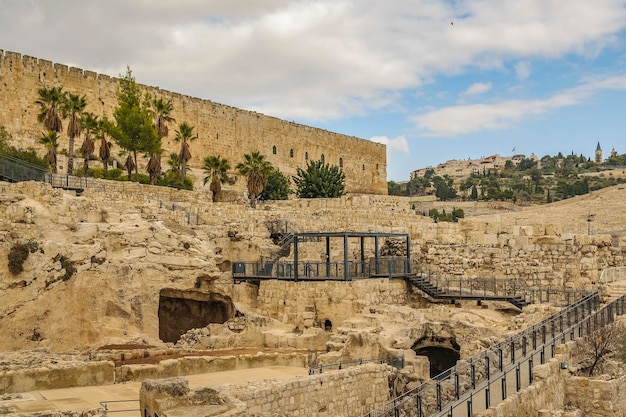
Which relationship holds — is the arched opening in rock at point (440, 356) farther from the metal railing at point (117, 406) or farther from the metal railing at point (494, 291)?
the metal railing at point (117, 406)

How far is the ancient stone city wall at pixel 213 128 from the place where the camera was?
3319 centimetres

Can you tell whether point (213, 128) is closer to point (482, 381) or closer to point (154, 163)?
point (154, 163)

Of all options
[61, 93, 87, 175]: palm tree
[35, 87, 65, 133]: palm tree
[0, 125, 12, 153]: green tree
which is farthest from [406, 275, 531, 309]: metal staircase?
[0, 125, 12, 153]: green tree

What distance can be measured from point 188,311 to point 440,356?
762 centimetres

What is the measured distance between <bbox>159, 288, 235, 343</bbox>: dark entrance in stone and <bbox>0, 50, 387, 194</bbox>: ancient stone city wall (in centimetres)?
1577

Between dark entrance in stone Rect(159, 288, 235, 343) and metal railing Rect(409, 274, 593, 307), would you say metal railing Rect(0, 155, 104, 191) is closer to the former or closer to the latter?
dark entrance in stone Rect(159, 288, 235, 343)

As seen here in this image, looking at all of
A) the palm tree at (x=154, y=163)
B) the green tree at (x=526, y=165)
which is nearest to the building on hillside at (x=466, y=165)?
the green tree at (x=526, y=165)

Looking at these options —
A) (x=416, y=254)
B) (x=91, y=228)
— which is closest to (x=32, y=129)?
(x=91, y=228)

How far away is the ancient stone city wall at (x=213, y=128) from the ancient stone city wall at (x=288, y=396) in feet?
79.1

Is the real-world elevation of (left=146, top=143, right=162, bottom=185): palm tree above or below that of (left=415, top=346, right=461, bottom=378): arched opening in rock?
above

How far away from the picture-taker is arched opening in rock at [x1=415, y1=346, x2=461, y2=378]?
19302 mm

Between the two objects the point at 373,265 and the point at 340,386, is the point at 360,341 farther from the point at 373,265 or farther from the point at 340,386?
the point at 373,265

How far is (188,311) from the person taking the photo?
21.5m

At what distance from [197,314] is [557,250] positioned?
12255 mm
